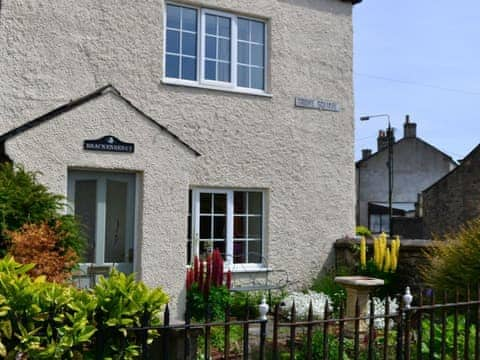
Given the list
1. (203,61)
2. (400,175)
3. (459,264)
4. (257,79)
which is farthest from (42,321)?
(400,175)

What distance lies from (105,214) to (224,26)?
4343 mm

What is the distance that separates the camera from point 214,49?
11.4 metres

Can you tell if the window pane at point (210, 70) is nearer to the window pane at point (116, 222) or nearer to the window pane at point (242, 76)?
the window pane at point (242, 76)

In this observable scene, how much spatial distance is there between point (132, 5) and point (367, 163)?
31542 millimetres

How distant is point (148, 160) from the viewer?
364 inches

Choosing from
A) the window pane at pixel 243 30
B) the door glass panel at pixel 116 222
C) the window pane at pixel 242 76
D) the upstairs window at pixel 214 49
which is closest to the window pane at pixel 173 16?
the upstairs window at pixel 214 49

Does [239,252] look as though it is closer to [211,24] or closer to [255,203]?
[255,203]

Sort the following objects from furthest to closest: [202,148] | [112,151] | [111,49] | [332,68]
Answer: [332,68] < [202,148] < [111,49] < [112,151]

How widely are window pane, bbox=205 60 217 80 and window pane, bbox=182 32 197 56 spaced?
310 millimetres

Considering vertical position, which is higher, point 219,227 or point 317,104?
point 317,104

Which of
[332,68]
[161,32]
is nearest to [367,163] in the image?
[332,68]

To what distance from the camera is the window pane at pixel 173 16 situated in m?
11.0

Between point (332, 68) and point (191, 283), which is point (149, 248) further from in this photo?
point (332, 68)

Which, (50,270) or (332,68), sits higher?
(332,68)
